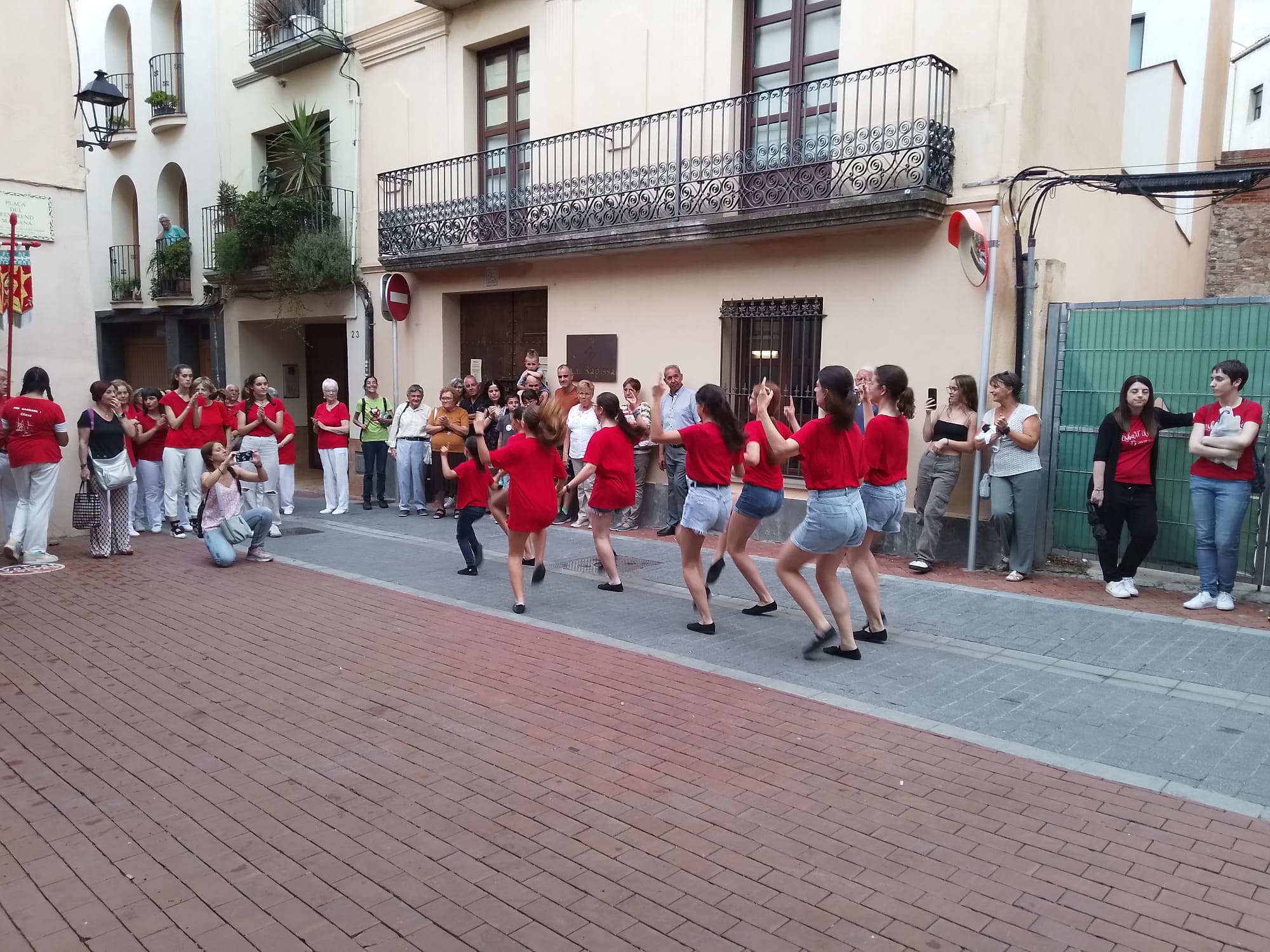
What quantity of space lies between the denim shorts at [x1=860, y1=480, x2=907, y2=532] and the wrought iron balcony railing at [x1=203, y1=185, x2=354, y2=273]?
1166 centimetres

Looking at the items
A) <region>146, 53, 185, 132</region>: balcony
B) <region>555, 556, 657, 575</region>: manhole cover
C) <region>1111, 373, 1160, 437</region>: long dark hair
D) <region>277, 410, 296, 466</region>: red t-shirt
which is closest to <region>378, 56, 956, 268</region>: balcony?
<region>1111, 373, 1160, 437</region>: long dark hair

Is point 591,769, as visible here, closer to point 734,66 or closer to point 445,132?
point 734,66

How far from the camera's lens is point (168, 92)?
19.1 metres

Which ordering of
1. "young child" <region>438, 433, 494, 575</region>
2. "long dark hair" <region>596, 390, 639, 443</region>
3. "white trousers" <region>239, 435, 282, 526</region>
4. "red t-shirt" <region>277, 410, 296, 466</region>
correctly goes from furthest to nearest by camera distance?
1. "red t-shirt" <region>277, 410, 296, 466</region>
2. "white trousers" <region>239, 435, 282, 526</region>
3. "young child" <region>438, 433, 494, 575</region>
4. "long dark hair" <region>596, 390, 639, 443</region>

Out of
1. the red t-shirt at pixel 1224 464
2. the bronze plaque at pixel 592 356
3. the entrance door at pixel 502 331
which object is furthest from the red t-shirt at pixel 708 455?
the entrance door at pixel 502 331

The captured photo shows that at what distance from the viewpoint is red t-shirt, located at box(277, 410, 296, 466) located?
12.8 meters

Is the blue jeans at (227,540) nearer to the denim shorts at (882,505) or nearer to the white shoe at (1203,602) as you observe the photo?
the denim shorts at (882,505)

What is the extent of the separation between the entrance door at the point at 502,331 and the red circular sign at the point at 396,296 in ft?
2.85

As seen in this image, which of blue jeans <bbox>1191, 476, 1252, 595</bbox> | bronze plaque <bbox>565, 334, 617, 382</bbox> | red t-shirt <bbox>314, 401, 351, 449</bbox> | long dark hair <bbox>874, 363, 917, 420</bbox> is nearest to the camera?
long dark hair <bbox>874, 363, 917, 420</bbox>

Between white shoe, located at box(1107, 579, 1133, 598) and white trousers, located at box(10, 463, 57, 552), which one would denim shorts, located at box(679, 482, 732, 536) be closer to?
white shoe, located at box(1107, 579, 1133, 598)

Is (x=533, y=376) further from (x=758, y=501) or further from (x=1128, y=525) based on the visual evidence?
(x=1128, y=525)

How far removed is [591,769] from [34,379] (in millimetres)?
7694

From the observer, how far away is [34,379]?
30.1 feet

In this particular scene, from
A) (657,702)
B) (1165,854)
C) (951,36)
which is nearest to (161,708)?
(657,702)
